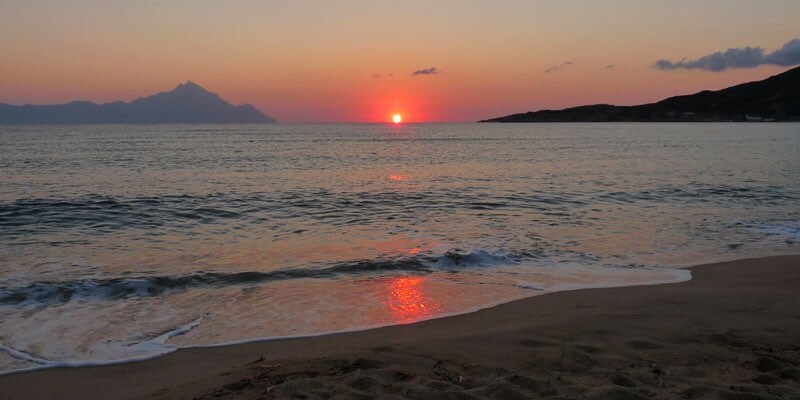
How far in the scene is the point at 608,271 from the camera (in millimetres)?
10859

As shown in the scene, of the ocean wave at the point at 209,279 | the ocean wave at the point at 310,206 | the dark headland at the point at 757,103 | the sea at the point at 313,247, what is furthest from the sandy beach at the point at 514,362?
the dark headland at the point at 757,103

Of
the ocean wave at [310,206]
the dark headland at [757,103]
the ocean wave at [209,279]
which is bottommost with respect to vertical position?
the ocean wave at [209,279]

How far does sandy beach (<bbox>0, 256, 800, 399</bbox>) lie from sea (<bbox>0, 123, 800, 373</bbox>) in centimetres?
61

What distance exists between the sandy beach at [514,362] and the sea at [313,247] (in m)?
0.61

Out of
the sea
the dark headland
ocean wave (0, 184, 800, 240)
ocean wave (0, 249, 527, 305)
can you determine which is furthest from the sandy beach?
the dark headland

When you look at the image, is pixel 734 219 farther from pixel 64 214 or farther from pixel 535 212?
pixel 64 214

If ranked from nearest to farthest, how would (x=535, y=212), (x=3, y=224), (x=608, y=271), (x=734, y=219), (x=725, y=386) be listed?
(x=725, y=386), (x=608, y=271), (x=3, y=224), (x=734, y=219), (x=535, y=212)

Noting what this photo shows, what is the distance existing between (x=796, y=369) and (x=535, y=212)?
13.1m

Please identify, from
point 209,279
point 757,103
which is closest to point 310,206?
point 209,279

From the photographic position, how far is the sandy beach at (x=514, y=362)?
5090 millimetres

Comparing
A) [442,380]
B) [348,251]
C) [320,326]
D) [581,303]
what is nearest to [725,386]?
[442,380]

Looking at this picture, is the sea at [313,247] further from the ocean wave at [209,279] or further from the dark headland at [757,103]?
the dark headland at [757,103]

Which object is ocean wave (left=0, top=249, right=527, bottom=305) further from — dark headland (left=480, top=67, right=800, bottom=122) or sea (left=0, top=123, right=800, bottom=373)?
dark headland (left=480, top=67, right=800, bottom=122)

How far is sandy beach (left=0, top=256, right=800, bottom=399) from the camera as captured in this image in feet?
16.7
